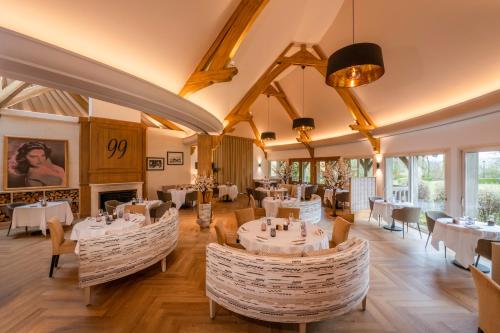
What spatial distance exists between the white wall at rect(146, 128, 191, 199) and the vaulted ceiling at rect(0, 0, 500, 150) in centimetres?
347

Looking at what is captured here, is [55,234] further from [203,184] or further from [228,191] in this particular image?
[228,191]

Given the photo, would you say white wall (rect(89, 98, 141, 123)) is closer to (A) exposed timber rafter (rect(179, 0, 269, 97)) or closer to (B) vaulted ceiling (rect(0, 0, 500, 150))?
(B) vaulted ceiling (rect(0, 0, 500, 150))

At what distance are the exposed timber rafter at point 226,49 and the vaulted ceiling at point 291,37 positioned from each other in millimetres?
123

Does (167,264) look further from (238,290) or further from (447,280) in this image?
(447,280)

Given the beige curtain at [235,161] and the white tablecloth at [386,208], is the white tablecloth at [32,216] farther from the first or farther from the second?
the white tablecloth at [386,208]

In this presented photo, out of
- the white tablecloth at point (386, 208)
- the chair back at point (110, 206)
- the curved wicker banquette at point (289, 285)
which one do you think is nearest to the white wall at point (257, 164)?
the white tablecloth at point (386, 208)

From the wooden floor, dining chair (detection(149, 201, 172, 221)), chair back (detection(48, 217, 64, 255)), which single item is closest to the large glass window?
the wooden floor

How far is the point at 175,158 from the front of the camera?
397 inches

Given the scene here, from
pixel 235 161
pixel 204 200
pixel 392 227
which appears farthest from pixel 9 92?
pixel 392 227

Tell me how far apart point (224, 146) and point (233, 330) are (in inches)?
429

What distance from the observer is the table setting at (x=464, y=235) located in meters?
3.52

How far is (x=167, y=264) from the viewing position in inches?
154

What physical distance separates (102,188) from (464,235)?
9333 mm

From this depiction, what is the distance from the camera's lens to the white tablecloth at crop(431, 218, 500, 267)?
3.50 metres
